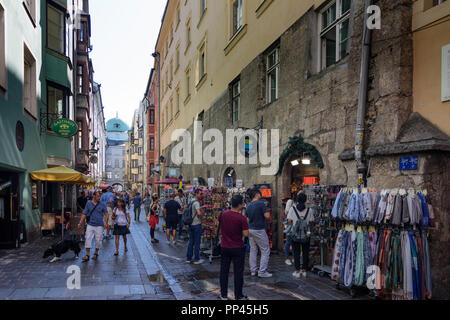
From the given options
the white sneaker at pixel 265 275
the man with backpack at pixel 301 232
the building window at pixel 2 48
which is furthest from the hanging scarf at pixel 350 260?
the building window at pixel 2 48

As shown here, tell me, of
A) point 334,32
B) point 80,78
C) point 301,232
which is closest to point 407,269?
point 301,232

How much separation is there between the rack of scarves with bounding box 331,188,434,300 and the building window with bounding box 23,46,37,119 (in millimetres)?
11444

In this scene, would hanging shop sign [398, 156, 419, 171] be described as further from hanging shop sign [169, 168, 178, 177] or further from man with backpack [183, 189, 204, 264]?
hanging shop sign [169, 168, 178, 177]

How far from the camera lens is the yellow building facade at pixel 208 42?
11.0m

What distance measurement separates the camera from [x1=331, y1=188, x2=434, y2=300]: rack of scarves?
5047mm

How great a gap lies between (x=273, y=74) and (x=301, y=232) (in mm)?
6196

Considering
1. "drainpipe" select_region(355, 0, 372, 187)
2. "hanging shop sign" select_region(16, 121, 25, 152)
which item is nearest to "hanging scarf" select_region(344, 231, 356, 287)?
"drainpipe" select_region(355, 0, 372, 187)

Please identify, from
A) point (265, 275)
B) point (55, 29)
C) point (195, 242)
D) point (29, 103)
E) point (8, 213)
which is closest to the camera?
point (265, 275)

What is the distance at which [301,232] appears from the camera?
6906 millimetres

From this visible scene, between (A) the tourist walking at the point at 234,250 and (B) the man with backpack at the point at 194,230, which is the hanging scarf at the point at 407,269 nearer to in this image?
(A) the tourist walking at the point at 234,250

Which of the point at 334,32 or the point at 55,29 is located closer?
the point at 334,32

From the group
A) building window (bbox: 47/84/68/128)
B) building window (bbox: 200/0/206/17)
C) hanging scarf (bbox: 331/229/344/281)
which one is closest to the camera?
hanging scarf (bbox: 331/229/344/281)

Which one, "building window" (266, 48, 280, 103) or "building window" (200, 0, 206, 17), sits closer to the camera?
"building window" (266, 48, 280, 103)

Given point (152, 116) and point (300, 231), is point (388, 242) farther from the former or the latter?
point (152, 116)
